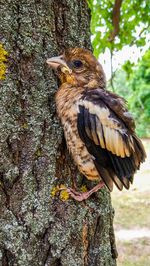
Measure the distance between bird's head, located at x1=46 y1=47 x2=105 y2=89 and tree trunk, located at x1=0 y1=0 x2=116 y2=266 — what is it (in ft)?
0.30

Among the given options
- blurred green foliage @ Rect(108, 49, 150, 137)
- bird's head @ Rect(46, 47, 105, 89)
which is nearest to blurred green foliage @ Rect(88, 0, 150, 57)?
bird's head @ Rect(46, 47, 105, 89)

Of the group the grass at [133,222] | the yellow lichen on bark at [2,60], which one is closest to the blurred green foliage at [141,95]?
the grass at [133,222]

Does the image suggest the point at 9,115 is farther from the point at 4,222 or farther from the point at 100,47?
the point at 100,47

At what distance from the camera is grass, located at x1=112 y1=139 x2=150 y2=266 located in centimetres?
386

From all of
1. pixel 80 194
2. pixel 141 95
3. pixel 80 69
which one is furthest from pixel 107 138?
pixel 141 95

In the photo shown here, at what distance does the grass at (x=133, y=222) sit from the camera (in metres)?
3.86

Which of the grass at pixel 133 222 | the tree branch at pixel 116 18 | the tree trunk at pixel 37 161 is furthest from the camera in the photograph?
the tree branch at pixel 116 18

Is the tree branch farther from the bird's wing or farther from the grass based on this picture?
the grass

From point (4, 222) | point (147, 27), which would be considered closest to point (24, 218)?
point (4, 222)

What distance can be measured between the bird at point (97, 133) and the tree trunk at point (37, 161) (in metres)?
0.09

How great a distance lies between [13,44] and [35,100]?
37 cm

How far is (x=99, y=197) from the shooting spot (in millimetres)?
1774

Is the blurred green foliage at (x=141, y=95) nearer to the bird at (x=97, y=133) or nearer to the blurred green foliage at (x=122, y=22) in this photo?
the blurred green foliage at (x=122, y=22)

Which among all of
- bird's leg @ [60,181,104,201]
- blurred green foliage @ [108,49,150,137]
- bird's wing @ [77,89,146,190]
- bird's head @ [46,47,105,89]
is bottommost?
blurred green foliage @ [108,49,150,137]
